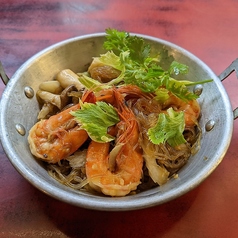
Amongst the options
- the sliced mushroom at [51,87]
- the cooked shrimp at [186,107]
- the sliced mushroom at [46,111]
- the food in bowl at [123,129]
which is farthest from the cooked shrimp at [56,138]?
the cooked shrimp at [186,107]

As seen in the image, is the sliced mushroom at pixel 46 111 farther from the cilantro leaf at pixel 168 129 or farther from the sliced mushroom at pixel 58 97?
the cilantro leaf at pixel 168 129

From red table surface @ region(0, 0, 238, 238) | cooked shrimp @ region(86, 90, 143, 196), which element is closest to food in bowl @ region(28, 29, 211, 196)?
cooked shrimp @ region(86, 90, 143, 196)

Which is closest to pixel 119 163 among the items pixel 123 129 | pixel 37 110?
pixel 123 129

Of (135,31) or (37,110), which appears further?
(135,31)

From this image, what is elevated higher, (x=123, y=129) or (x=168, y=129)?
(x=168, y=129)

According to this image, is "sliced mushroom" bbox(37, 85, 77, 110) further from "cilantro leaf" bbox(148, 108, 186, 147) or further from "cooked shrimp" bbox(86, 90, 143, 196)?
"cilantro leaf" bbox(148, 108, 186, 147)

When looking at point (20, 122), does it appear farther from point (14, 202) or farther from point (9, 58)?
point (9, 58)

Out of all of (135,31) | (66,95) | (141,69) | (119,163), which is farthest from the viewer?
(135,31)

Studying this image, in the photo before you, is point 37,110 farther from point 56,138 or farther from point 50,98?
point 56,138
